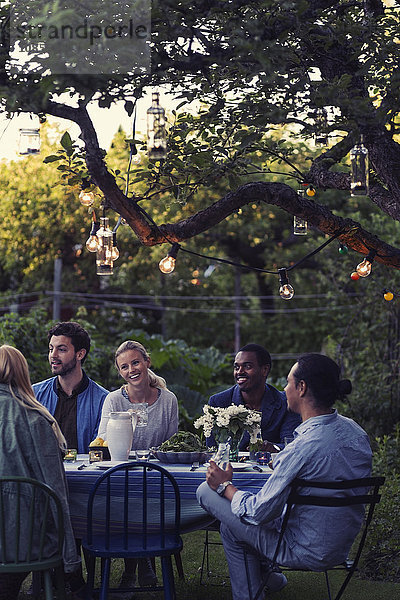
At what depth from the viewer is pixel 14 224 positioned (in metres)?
15.2

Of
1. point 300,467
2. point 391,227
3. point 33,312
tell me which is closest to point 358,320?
point 391,227

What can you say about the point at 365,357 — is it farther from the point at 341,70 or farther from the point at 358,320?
the point at 341,70

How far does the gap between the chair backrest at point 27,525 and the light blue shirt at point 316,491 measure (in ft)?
2.49

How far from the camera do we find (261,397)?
5047mm

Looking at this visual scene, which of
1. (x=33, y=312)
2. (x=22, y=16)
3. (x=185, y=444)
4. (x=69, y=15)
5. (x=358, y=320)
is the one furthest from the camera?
(x=358, y=320)

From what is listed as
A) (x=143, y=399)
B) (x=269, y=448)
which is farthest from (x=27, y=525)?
(x=143, y=399)

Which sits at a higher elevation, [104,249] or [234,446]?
[104,249]

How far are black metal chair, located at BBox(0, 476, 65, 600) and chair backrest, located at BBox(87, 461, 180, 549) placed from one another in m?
0.34

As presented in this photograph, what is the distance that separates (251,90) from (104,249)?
1270 mm

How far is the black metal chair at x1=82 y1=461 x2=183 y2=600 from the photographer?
3.61m

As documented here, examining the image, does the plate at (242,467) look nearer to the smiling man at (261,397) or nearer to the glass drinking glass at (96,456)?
the glass drinking glass at (96,456)

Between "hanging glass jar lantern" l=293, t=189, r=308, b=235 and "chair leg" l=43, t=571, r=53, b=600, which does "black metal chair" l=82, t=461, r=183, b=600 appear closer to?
"chair leg" l=43, t=571, r=53, b=600

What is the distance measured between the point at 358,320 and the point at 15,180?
814 cm

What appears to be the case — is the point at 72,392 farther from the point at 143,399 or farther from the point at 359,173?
the point at 359,173
